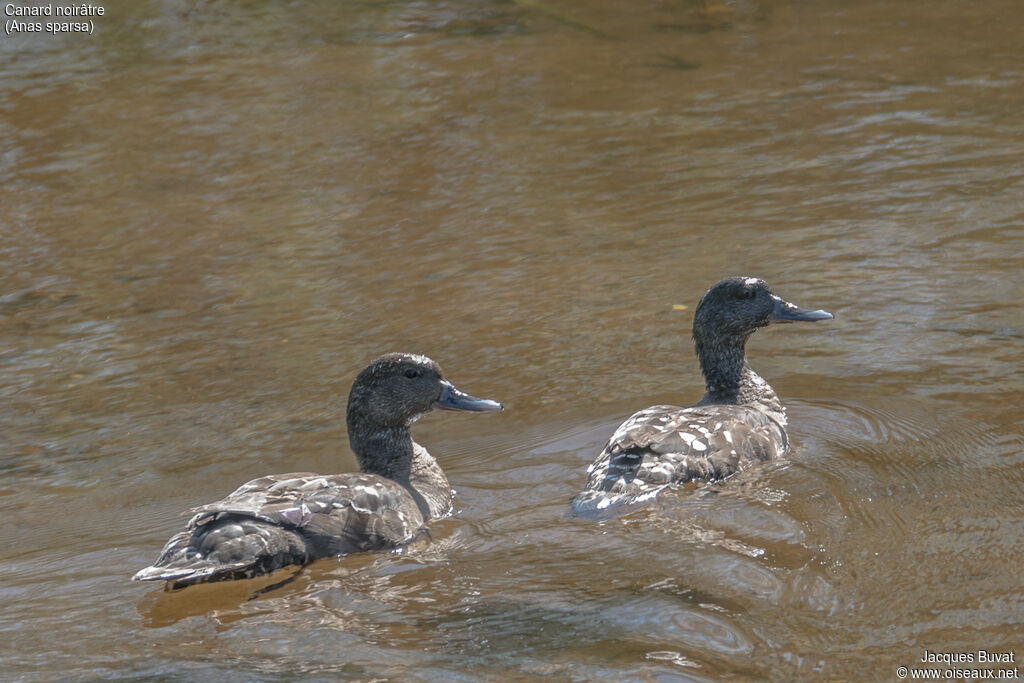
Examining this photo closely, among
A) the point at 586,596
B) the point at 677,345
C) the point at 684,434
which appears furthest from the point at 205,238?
the point at 586,596

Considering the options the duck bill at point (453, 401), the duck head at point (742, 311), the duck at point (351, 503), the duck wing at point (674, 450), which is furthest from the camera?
the duck head at point (742, 311)

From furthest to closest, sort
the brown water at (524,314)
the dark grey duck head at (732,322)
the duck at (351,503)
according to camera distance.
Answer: the dark grey duck head at (732,322) < the duck at (351,503) < the brown water at (524,314)

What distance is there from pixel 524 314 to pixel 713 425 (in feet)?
9.01

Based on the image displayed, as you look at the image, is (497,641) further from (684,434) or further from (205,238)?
(205,238)

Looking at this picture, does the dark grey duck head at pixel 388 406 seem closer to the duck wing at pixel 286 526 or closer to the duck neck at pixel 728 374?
the duck wing at pixel 286 526

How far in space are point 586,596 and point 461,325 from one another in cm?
431

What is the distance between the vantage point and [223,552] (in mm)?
6145

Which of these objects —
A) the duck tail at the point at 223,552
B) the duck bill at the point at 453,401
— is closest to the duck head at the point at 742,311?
the duck bill at the point at 453,401

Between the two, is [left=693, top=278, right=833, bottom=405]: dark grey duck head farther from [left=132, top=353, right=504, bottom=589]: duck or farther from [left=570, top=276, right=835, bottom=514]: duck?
[left=132, top=353, right=504, bottom=589]: duck

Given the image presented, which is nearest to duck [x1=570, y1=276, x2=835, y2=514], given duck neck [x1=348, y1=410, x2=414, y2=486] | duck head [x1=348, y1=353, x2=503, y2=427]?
duck head [x1=348, y1=353, x2=503, y2=427]

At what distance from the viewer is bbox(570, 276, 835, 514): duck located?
6.93m

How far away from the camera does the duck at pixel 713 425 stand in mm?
6930

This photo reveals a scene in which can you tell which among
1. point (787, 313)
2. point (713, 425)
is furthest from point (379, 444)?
point (787, 313)

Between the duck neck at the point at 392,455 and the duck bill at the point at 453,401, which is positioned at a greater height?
the duck bill at the point at 453,401
